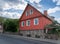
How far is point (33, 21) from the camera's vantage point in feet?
125

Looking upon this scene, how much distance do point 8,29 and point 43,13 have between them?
16.3 meters

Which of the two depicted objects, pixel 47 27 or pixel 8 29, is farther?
pixel 8 29

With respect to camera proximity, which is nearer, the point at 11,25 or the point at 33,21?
the point at 33,21

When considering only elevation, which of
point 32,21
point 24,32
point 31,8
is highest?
point 31,8

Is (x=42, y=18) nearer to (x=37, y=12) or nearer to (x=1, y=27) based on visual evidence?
(x=37, y=12)

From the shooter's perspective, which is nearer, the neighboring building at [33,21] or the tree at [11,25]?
the neighboring building at [33,21]

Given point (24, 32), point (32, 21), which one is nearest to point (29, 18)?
point (32, 21)

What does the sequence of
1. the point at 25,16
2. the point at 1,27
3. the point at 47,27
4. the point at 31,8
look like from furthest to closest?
the point at 1,27
the point at 25,16
the point at 31,8
the point at 47,27

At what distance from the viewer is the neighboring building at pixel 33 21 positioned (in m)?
35.0

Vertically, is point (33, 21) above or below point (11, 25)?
above

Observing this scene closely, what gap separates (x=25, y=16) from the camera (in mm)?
41969

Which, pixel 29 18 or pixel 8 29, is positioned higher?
pixel 29 18

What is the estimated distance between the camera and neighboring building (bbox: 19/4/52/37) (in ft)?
115

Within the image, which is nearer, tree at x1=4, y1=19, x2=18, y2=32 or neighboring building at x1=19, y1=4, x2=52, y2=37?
neighboring building at x1=19, y1=4, x2=52, y2=37
